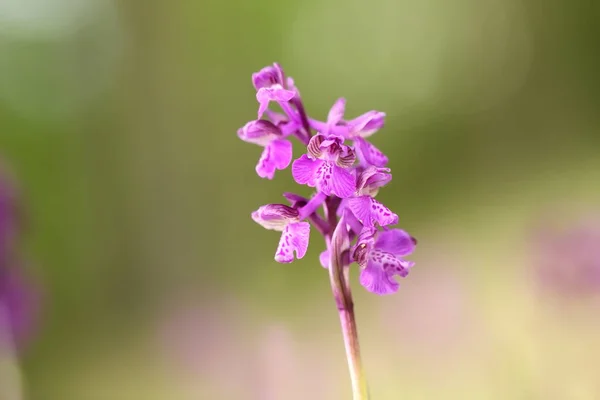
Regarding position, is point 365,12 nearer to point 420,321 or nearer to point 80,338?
point 420,321

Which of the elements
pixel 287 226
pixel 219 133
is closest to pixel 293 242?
pixel 287 226

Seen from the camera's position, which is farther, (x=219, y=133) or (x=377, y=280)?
(x=219, y=133)

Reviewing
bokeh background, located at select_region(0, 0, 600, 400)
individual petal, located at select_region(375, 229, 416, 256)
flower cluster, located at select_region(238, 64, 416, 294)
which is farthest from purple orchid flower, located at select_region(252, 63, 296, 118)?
bokeh background, located at select_region(0, 0, 600, 400)

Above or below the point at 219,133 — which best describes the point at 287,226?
below

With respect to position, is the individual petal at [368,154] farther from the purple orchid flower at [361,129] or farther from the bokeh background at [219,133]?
the bokeh background at [219,133]

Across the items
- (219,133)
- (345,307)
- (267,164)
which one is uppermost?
(219,133)

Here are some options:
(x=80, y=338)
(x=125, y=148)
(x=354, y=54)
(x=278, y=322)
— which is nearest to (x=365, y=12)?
(x=354, y=54)

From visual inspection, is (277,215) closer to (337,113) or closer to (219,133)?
(337,113)
